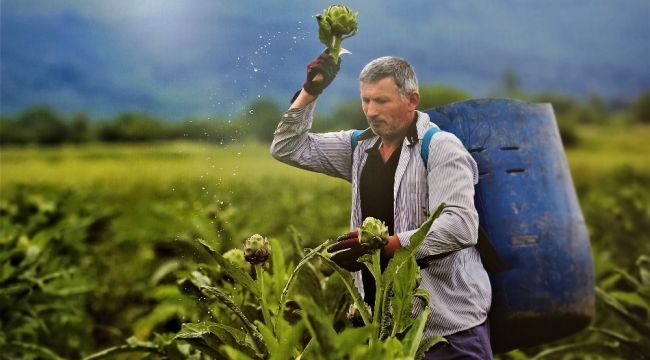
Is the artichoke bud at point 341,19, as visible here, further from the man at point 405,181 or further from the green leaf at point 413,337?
the green leaf at point 413,337

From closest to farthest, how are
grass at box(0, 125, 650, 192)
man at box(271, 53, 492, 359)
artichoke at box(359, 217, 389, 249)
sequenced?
artichoke at box(359, 217, 389, 249)
man at box(271, 53, 492, 359)
grass at box(0, 125, 650, 192)

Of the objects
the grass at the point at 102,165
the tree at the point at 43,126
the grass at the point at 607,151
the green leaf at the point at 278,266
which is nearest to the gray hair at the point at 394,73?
the green leaf at the point at 278,266

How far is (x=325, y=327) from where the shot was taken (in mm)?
1828

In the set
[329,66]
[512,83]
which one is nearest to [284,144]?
[329,66]

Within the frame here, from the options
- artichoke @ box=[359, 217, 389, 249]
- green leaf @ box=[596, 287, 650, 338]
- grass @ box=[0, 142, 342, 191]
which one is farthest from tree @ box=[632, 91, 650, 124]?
artichoke @ box=[359, 217, 389, 249]

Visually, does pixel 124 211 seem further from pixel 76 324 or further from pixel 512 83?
pixel 512 83

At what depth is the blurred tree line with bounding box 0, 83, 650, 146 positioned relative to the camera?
2.71m

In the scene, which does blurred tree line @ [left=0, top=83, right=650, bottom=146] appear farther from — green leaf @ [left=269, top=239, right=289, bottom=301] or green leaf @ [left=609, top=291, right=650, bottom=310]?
green leaf @ [left=609, top=291, right=650, bottom=310]

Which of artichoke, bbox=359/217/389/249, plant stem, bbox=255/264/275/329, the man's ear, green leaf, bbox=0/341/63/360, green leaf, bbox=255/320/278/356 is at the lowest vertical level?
green leaf, bbox=0/341/63/360

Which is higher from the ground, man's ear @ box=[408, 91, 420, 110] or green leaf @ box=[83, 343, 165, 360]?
man's ear @ box=[408, 91, 420, 110]

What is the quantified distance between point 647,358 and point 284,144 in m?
1.32

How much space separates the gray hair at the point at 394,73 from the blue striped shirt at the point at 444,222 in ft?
0.27

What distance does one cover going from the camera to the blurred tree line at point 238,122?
2.71 m

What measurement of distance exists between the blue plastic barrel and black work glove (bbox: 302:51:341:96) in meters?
0.29
